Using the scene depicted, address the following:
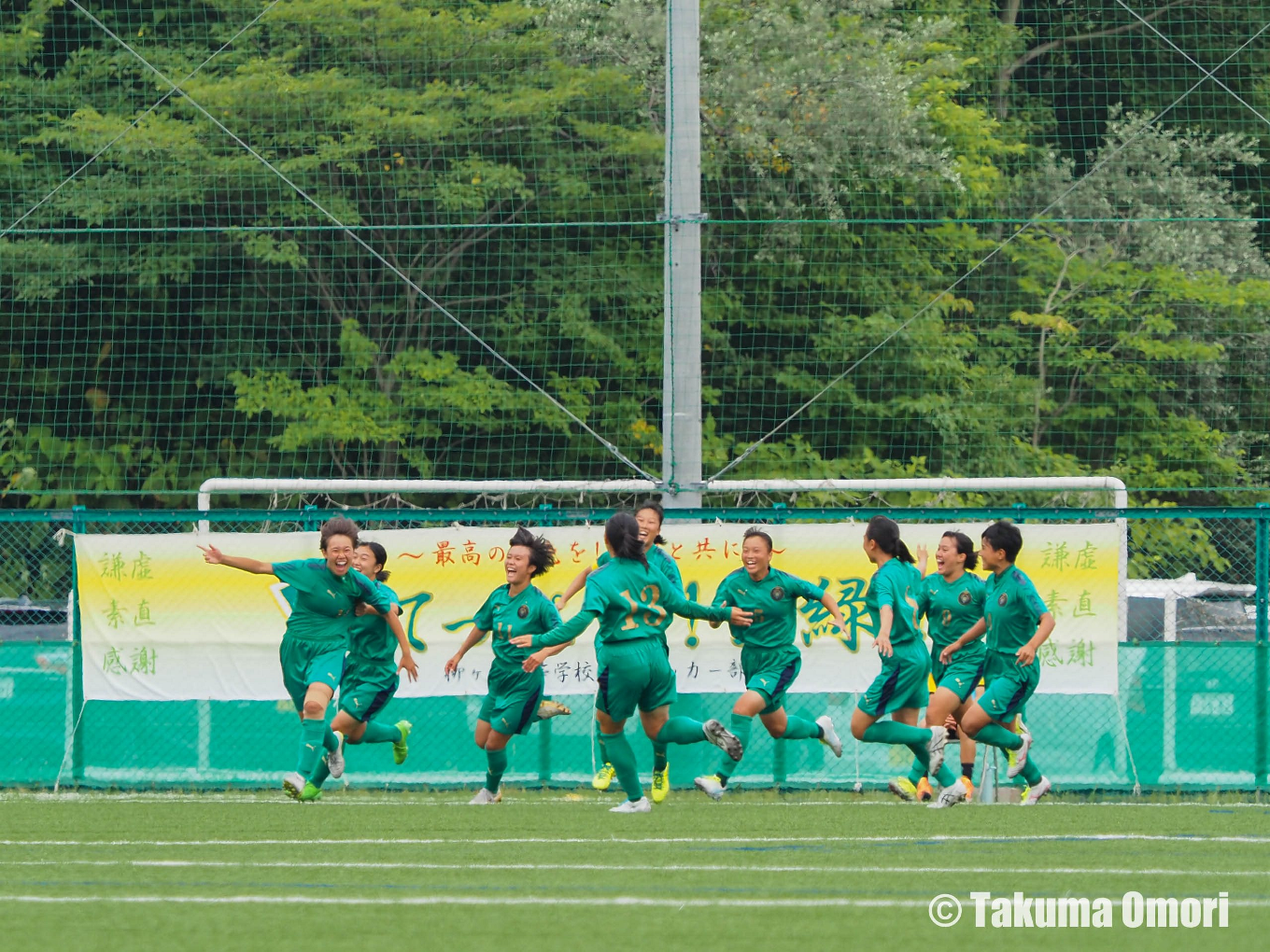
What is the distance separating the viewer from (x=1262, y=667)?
11984 millimetres

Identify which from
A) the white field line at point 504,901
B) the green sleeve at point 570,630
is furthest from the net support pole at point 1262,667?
the white field line at point 504,901

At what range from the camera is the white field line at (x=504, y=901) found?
20.8 feet

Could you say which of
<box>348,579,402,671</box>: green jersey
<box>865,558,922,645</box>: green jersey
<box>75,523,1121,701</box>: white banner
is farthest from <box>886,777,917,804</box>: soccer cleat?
<box>348,579,402,671</box>: green jersey

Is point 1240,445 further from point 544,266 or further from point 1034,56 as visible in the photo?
point 544,266

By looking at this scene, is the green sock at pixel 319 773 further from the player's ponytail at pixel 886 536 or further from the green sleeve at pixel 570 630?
the player's ponytail at pixel 886 536

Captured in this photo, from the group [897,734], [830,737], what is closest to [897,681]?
[897,734]

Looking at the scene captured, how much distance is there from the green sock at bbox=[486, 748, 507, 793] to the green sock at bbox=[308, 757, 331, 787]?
3.35 feet

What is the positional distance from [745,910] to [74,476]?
1717 cm

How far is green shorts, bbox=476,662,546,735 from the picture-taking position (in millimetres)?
10539

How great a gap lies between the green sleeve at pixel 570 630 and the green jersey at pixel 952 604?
101 inches

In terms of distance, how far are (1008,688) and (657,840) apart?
3048 millimetres

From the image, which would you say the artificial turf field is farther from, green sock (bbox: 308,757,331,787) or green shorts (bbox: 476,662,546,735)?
green shorts (bbox: 476,662,546,735)

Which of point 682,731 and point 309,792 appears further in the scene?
point 309,792

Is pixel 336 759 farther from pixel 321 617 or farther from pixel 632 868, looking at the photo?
pixel 632 868
